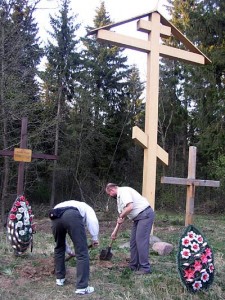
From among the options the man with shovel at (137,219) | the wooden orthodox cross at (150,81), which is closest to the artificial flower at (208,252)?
the man with shovel at (137,219)

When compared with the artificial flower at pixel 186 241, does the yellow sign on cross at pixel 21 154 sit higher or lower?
higher

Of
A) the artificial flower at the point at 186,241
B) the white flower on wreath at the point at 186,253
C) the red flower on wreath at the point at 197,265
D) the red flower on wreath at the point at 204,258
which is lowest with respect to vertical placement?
the red flower on wreath at the point at 197,265

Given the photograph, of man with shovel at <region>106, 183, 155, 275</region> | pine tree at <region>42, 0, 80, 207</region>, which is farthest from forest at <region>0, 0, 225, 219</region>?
man with shovel at <region>106, 183, 155, 275</region>

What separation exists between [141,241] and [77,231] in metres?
1.35

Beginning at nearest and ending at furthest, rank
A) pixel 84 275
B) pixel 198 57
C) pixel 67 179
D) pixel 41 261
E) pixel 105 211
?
1. pixel 84 275
2. pixel 41 261
3. pixel 198 57
4. pixel 105 211
5. pixel 67 179

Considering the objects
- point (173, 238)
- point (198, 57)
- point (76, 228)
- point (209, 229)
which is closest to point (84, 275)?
point (76, 228)

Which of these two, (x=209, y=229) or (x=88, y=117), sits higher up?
(x=88, y=117)

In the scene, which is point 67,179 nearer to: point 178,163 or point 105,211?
point 178,163

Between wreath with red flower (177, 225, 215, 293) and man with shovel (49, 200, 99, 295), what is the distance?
45.4 inches

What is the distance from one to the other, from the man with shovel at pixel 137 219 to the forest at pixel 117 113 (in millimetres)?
13918

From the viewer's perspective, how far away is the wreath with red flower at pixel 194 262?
5.04m

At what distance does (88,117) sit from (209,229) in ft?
45.8

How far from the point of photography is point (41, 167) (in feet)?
77.8

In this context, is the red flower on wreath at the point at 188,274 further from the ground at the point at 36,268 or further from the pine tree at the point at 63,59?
the pine tree at the point at 63,59
